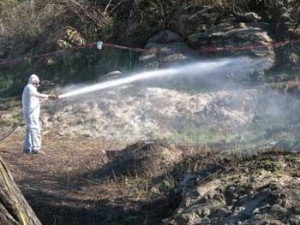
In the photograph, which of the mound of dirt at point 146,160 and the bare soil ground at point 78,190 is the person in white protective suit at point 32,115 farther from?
the mound of dirt at point 146,160

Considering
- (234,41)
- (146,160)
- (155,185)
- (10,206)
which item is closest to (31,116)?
(146,160)

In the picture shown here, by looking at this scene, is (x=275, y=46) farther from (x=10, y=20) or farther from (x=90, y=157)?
(x=10, y=20)

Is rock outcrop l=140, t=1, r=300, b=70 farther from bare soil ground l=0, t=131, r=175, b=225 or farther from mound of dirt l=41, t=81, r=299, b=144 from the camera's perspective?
bare soil ground l=0, t=131, r=175, b=225

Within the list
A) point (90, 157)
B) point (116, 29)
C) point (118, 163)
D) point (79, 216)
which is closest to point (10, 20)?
point (116, 29)

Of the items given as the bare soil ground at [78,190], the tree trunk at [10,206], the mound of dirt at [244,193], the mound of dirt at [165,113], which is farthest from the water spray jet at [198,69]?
the tree trunk at [10,206]

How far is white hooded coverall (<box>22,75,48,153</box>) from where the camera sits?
11.8 m

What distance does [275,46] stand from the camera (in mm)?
15016

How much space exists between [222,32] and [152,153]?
7435mm

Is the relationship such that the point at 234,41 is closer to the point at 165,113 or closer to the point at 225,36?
the point at 225,36

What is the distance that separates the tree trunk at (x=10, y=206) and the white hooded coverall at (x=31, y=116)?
7.55 m

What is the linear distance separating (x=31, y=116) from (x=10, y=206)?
7.87m

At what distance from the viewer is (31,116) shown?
1194 centimetres

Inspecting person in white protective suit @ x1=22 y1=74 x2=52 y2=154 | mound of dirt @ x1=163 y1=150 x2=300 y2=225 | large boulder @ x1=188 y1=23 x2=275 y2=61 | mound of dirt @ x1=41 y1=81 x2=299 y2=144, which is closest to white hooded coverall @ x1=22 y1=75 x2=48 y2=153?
person in white protective suit @ x1=22 y1=74 x2=52 y2=154

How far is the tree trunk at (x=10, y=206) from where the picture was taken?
414 cm
